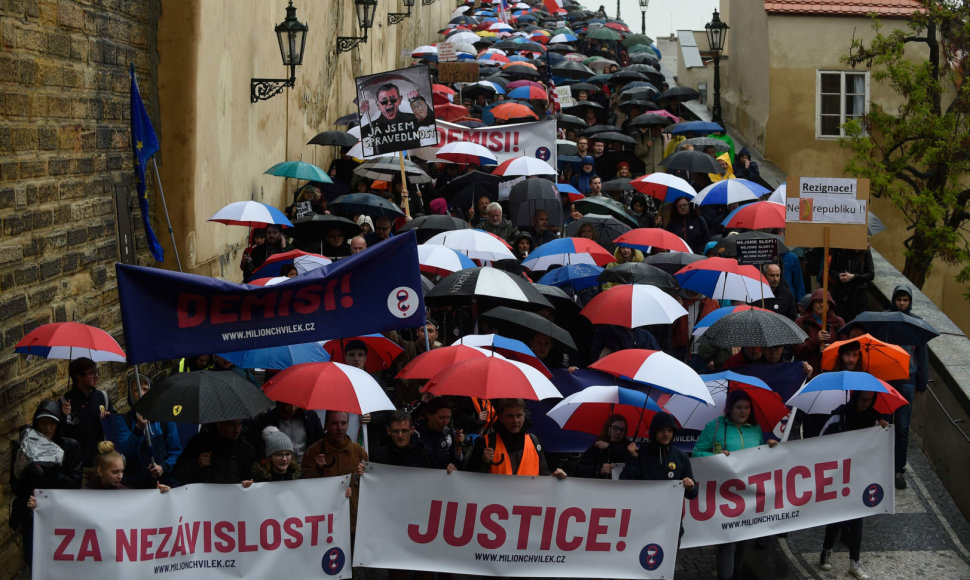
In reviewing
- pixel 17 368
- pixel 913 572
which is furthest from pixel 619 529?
pixel 17 368

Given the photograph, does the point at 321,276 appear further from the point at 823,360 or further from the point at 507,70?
the point at 507,70

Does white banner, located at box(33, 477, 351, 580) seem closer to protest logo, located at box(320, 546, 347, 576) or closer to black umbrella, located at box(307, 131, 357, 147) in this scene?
protest logo, located at box(320, 546, 347, 576)

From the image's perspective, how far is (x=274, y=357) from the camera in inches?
385

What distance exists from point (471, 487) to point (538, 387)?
82 cm

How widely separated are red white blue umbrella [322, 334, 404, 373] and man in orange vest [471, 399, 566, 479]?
71.6 inches

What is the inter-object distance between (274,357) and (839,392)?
4222 mm

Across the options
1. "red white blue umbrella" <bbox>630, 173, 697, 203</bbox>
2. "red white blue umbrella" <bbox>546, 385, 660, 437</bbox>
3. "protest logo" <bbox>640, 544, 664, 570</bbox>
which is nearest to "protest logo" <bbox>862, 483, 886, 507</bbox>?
"red white blue umbrella" <bbox>546, 385, 660, 437</bbox>

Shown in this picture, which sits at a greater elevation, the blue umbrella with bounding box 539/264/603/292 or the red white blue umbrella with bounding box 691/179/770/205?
the red white blue umbrella with bounding box 691/179/770/205

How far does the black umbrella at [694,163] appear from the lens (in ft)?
60.3

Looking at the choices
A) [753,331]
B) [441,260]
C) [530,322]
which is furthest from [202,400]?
[753,331]

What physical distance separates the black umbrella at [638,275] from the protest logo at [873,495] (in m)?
3.25

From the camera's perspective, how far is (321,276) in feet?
28.3

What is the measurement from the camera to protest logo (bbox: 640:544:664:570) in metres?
8.89

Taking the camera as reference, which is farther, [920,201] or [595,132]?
[595,132]
